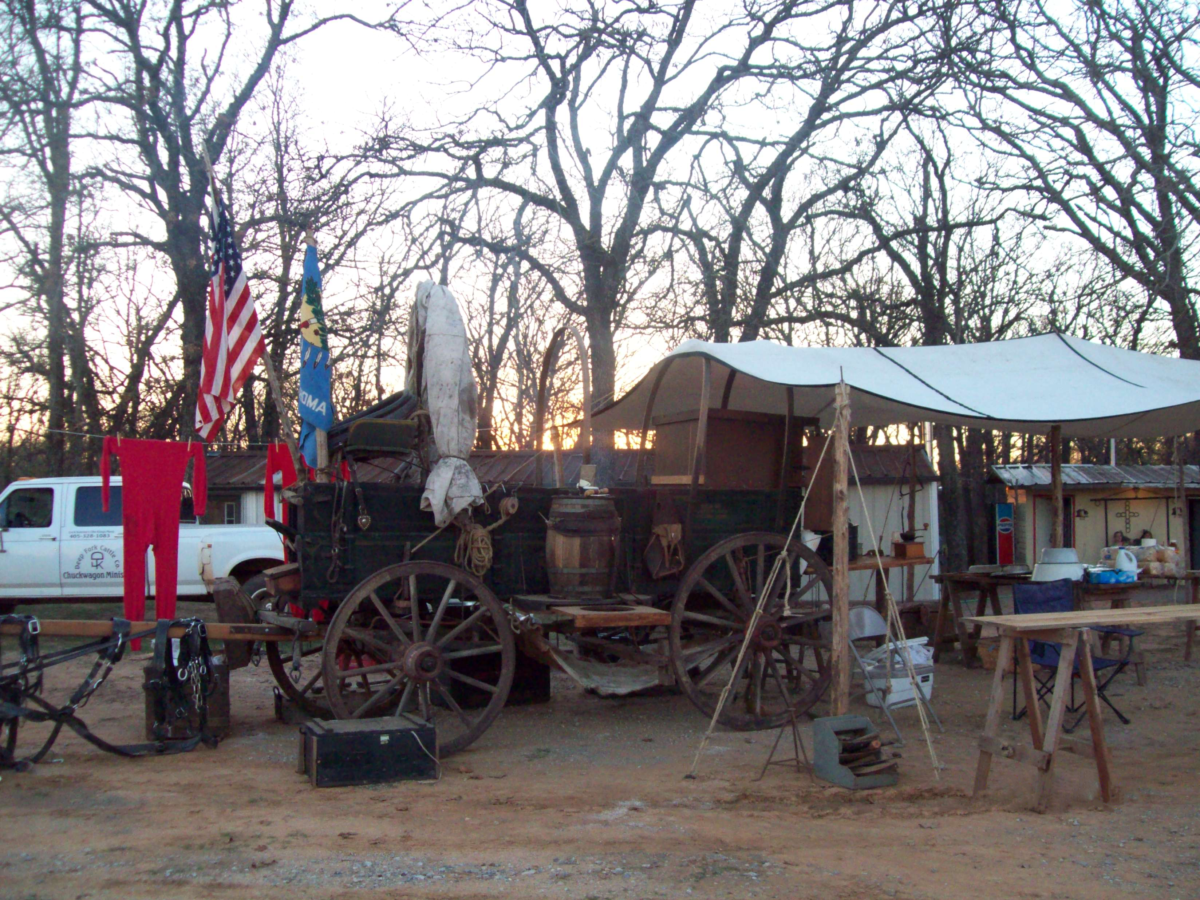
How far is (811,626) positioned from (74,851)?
516cm

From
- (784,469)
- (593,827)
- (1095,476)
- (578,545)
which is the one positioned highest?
(1095,476)

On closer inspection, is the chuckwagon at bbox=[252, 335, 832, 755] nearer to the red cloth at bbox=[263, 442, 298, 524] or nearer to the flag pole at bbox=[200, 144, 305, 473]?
the flag pole at bbox=[200, 144, 305, 473]

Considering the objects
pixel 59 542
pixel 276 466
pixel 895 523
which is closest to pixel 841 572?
pixel 276 466

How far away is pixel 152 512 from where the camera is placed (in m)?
8.74

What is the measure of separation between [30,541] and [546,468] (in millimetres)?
6285

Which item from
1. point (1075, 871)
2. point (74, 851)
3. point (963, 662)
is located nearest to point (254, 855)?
point (74, 851)

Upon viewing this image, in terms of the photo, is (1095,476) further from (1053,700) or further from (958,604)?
(1053,700)

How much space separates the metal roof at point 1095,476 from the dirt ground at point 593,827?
14551 millimetres

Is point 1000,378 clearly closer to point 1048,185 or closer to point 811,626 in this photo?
point 811,626

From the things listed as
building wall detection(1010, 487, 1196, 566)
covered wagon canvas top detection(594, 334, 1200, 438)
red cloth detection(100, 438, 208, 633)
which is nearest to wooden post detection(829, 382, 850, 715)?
covered wagon canvas top detection(594, 334, 1200, 438)

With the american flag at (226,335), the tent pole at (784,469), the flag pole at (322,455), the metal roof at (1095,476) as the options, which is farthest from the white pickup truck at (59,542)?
the metal roof at (1095,476)

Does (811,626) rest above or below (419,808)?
above

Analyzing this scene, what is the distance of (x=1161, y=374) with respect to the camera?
8055 mm

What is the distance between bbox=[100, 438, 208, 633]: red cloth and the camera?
28.0 feet
